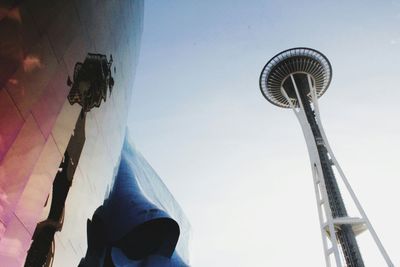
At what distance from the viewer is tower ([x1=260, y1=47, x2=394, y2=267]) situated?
25.1m

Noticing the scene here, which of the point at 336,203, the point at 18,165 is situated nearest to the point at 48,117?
the point at 18,165

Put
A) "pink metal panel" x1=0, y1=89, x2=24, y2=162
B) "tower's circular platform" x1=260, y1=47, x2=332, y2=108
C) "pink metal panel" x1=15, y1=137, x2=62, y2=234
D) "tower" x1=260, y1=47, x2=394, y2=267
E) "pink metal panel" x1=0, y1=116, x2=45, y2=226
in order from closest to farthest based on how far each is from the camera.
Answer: "pink metal panel" x1=0, y1=89, x2=24, y2=162 → "pink metal panel" x1=0, y1=116, x2=45, y2=226 → "pink metal panel" x1=15, y1=137, x2=62, y2=234 → "tower" x1=260, y1=47, x2=394, y2=267 → "tower's circular platform" x1=260, y1=47, x2=332, y2=108

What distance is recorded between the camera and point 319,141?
3206cm

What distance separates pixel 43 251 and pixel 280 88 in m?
35.7

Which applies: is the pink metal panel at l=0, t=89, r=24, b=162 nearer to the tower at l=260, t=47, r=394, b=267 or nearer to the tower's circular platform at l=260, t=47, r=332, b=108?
the tower at l=260, t=47, r=394, b=267

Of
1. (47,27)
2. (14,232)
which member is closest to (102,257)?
(14,232)

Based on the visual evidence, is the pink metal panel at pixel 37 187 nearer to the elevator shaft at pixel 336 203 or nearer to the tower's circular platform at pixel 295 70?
the elevator shaft at pixel 336 203

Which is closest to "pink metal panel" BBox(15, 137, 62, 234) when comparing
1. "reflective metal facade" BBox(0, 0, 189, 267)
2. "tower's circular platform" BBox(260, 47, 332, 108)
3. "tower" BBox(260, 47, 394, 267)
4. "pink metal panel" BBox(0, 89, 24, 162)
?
"reflective metal facade" BBox(0, 0, 189, 267)

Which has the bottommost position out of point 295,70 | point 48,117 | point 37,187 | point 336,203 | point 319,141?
point 37,187

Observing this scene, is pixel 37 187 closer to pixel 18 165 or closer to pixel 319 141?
pixel 18 165

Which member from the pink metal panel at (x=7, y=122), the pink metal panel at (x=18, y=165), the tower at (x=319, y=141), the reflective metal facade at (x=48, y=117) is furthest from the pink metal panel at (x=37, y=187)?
the tower at (x=319, y=141)

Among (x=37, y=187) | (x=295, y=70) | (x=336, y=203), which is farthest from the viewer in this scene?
(x=295, y=70)

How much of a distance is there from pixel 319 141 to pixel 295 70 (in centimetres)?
1135

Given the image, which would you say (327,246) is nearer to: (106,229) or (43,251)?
(106,229)
